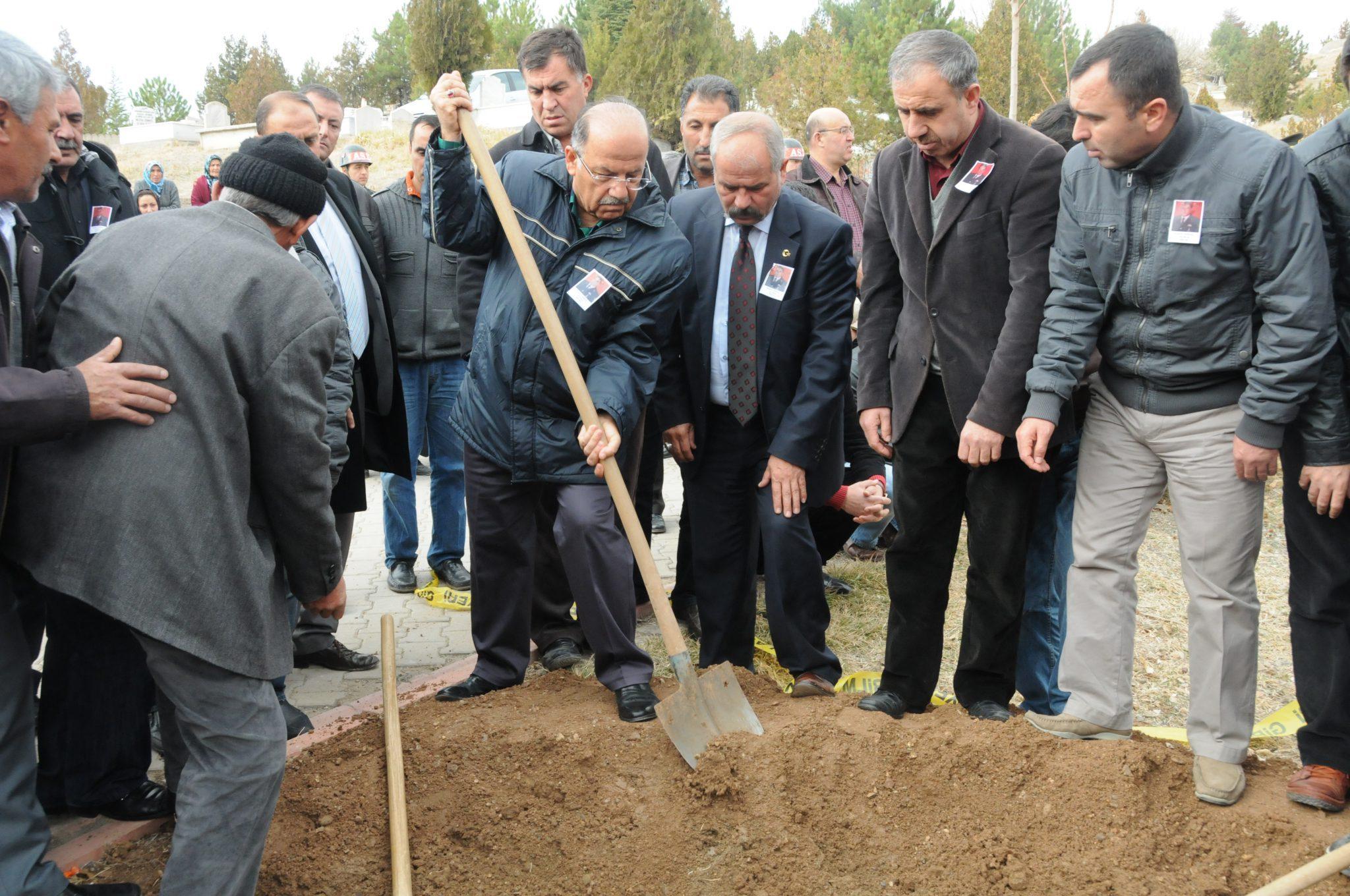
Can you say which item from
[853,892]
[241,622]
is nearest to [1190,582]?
[853,892]

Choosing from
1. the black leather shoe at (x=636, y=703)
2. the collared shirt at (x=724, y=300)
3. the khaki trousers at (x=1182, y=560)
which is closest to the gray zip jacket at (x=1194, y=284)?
the khaki trousers at (x=1182, y=560)

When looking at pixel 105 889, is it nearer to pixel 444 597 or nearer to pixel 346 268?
pixel 346 268

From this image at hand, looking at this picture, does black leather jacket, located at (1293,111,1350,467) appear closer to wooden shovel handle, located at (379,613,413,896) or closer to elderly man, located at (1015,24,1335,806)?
elderly man, located at (1015,24,1335,806)

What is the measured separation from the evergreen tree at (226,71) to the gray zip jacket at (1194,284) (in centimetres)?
6120

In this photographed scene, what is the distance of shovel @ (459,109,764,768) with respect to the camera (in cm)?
354

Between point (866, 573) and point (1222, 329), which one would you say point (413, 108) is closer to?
point (866, 573)

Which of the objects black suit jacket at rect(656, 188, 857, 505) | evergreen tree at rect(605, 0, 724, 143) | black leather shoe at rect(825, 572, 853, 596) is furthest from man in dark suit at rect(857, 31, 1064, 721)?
evergreen tree at rect(605, 0, 724, 143)

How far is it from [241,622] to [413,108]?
1461 inches

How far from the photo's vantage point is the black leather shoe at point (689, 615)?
5082mm

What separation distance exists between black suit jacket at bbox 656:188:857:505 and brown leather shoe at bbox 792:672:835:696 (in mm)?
675

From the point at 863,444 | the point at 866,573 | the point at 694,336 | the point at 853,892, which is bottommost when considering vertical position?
the point at 866,573

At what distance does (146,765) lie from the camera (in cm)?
322

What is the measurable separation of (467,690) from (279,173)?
2.11m

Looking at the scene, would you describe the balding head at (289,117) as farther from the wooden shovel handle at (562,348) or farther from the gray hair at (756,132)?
the gray hair at (756,132)
